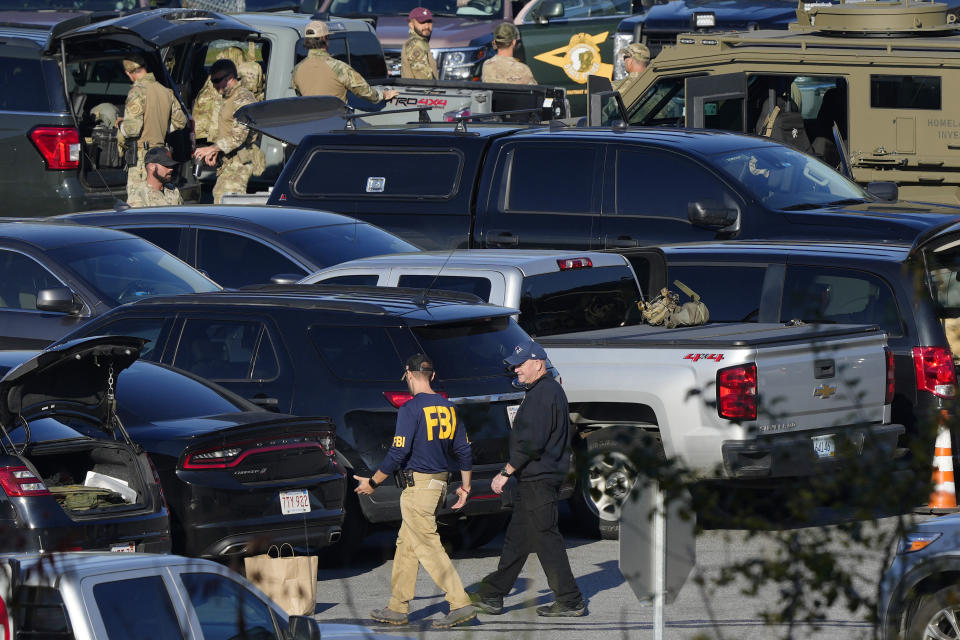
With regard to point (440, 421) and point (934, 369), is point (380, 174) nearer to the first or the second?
point (934, 369)

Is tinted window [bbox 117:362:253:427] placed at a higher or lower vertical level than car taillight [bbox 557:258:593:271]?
lower

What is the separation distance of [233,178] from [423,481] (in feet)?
30.4

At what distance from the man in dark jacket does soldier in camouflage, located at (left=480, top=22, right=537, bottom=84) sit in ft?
37.6

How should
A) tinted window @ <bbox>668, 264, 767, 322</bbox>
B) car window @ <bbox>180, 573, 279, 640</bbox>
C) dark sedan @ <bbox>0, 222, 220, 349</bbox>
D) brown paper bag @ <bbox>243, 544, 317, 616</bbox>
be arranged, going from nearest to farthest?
car window @ <bbox>180, 573, 279, 640</bbox> → brown paper bag @ <bbox>243, 544, 317, 616</bbox> → tinted window @ <bbox>668, 264, 767, 322</bbox> → dark sedan @ <bbox>0, 222, 220, 349</bbox>

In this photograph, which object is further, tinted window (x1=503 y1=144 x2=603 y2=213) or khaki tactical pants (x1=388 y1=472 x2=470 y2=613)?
tinted window (x1=503 y1=144 x2=603 y2=213)

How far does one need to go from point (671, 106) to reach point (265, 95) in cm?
485

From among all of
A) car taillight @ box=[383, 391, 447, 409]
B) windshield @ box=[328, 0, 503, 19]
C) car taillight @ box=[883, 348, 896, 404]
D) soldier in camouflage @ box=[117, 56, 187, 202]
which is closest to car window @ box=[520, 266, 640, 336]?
car taillight @ box=[383, 391, 447, 409]

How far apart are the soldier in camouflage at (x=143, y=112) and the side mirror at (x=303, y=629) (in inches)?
462

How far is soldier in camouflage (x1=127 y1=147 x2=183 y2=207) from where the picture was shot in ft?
56.2

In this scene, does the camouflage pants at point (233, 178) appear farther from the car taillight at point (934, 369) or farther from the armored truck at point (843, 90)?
the car taillight at point (934, 369)

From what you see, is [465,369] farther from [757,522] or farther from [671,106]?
[671,106]

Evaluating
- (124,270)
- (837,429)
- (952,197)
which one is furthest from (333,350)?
(952,197)

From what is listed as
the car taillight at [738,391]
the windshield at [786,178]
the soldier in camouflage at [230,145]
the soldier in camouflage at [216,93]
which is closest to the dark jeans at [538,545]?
the car taillight at [738,391]

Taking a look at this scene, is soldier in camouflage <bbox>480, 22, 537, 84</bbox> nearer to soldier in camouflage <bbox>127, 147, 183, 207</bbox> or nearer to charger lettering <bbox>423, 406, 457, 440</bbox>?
soldier in camouflage <bbox>127, 147, 183, 207</bbox>
